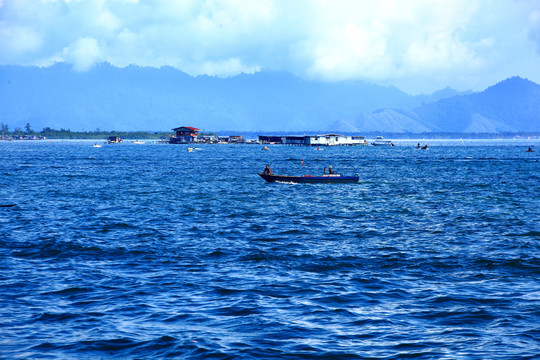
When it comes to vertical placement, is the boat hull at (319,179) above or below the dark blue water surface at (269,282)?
above

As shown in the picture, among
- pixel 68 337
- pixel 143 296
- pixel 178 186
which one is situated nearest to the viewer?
pixel 68 337

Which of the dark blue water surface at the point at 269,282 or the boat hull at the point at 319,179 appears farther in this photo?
the boat hull at the point at 319,179

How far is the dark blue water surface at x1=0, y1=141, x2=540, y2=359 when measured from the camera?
1694 centimetres

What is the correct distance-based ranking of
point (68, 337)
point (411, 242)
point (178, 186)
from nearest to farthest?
point (68, 337)
point (411, 242)
point (178, 186)

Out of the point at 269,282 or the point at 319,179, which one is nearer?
the point at 269,282

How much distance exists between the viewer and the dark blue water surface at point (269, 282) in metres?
16.9

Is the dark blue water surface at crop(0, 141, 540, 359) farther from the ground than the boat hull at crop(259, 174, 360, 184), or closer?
closer

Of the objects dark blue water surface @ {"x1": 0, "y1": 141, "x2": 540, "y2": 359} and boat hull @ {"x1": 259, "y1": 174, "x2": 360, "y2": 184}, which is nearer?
dark blue water surface @ {"x1": 0, "y1": 141, "x2": 540, "y2": 359}

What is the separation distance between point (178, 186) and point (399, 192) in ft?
85.8

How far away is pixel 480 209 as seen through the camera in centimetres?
4769

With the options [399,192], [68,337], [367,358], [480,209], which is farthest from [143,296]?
[399,192]

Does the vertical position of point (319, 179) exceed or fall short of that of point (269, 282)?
it exceeds it

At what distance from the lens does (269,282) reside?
77.2ft

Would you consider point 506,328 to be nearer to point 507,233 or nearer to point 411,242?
point 411,242
